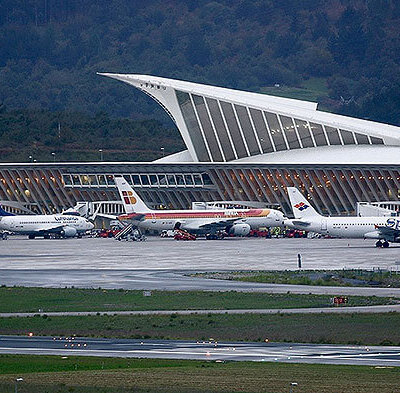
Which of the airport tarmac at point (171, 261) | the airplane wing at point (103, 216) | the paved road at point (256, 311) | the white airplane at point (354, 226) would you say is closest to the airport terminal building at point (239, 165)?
the airplane wing at point (103, 216)

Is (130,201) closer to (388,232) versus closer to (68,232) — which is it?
(68,232)

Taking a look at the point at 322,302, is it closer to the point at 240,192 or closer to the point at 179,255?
the point at 179,255

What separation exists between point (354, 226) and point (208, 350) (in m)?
62.7

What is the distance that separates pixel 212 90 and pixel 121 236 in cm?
3623

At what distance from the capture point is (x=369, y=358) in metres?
34.0

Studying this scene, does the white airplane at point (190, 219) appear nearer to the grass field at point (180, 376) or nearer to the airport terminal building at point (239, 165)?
Answer: the airport terminal building at point (239, 165)

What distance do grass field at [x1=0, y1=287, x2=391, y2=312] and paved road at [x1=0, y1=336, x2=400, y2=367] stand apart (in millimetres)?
9667

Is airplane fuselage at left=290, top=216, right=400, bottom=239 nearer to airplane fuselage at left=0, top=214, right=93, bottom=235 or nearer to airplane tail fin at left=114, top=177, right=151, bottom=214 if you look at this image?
airplane tail fin at left=114, top=177, right=151, bottom=214

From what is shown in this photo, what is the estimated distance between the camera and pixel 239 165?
137 metres

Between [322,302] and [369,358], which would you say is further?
[322,302]

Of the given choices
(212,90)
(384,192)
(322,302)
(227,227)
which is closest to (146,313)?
(322,302)

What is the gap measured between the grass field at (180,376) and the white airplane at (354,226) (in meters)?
60.1

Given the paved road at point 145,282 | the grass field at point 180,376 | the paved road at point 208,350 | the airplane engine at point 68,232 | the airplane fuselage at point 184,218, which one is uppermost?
the grass field at point 180,376

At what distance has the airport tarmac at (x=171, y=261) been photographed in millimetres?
58969
